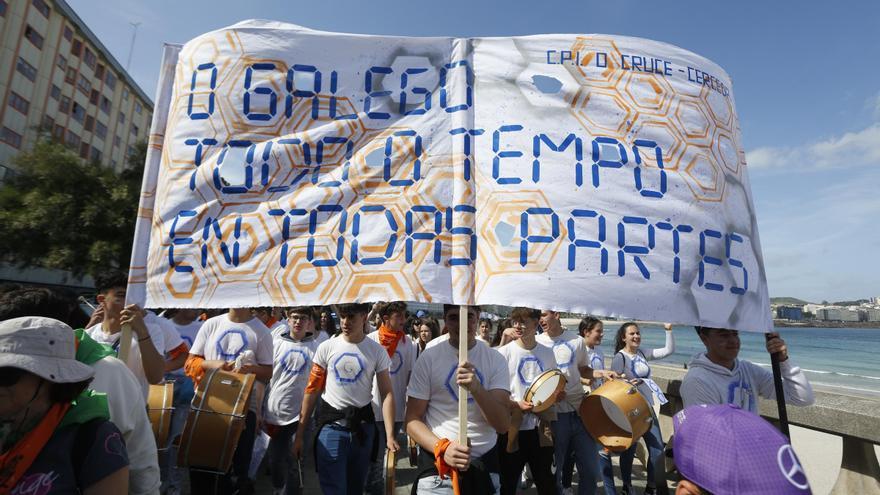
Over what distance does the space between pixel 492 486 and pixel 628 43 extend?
2990mm

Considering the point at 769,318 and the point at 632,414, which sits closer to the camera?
the point at 769,318

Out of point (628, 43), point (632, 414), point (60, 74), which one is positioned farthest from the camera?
point (60, 74)

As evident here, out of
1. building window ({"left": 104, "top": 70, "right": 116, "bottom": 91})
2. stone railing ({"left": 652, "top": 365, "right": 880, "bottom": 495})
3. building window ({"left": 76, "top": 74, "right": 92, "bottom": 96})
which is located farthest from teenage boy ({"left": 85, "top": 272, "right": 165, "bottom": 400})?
building window ({"left": 104, "top": 70, "right": 116, "bottom": 91})

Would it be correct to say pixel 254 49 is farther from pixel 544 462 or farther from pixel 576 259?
pixel 544 462

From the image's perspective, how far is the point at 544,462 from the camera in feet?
14.6

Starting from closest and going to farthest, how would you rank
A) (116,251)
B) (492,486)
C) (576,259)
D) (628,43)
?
(576,259) → (628,43) → (492,486) → (116,251)

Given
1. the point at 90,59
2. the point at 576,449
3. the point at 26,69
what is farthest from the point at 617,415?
the point at 90,59

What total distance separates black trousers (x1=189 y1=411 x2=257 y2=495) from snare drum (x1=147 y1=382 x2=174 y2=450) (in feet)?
1.51

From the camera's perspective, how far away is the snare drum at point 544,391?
13.3ft

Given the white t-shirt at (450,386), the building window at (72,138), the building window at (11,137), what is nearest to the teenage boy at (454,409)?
the white t-shirt at (450,386)

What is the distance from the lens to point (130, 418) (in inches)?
73.4

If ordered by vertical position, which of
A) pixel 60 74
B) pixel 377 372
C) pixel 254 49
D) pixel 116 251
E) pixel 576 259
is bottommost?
pixel 377 372

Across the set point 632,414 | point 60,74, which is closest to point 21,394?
point 632,414

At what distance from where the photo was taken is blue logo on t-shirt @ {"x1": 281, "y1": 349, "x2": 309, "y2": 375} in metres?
4.57
